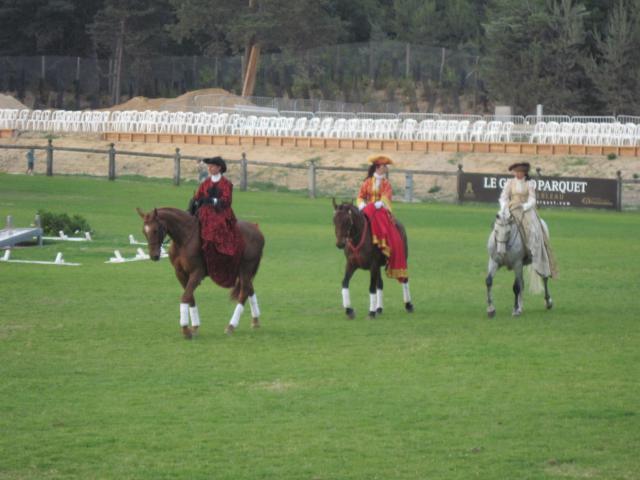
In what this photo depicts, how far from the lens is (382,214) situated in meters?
17.9

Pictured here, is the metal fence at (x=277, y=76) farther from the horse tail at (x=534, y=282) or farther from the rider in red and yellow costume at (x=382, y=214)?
the rider in red and yellow costume at (x=382, y=214)

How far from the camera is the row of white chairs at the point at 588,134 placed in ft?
175

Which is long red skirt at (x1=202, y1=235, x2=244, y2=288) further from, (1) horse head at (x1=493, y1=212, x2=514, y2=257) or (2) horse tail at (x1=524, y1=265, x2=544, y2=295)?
(2) horse tail at (x1=524, y1=265, x2=544, y2=295)

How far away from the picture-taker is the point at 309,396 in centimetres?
1242

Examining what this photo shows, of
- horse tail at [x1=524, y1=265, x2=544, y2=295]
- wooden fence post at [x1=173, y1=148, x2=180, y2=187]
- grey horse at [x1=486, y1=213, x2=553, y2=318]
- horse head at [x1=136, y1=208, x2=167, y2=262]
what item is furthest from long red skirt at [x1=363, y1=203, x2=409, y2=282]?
wooden fence post at [x1=173, y1=148, x2=180, y2=187]

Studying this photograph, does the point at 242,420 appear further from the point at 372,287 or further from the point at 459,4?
the point at 459,4

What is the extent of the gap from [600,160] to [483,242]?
2274cm

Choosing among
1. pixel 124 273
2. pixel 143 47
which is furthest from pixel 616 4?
pixel 124 273

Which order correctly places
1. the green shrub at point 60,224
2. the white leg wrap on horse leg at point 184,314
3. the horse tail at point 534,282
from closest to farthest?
the white leg wrap on horse leg at point 184,314 → the horse tail at point 534,282 → the green shrub at point 60,224

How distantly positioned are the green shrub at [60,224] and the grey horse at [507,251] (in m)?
12.6

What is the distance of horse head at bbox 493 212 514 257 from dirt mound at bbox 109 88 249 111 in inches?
2108

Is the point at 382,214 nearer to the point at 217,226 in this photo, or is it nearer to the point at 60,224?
the point at 217,226

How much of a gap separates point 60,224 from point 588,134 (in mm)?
30005

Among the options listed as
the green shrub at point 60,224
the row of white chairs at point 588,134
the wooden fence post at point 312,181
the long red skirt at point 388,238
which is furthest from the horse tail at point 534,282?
the row of white chairs at point 588,134
